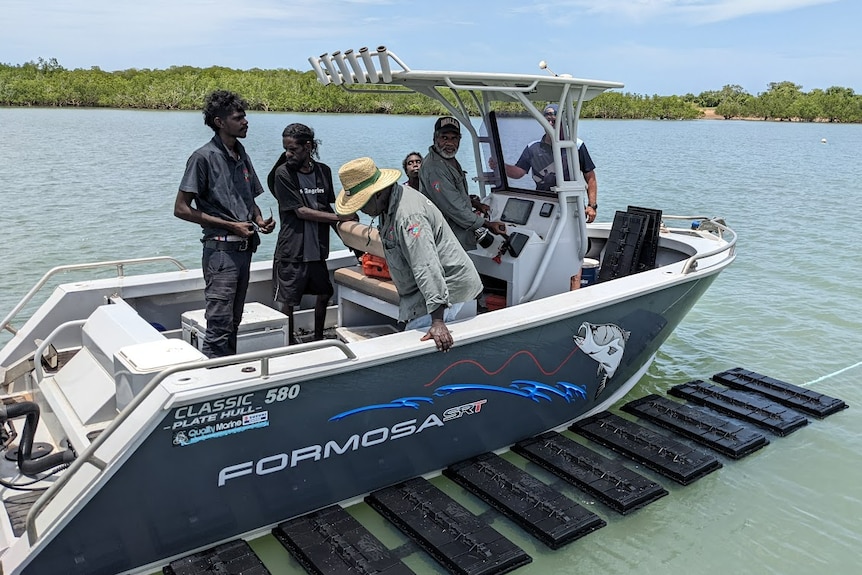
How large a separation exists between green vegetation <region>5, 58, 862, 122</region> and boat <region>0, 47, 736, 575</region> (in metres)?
40.4

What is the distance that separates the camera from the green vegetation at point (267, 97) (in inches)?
2136

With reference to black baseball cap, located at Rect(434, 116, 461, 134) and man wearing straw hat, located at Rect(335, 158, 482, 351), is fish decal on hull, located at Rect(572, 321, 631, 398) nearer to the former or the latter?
man wearing straw hat, located at Rect(335, 158, 482, 351)

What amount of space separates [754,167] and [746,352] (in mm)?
22567

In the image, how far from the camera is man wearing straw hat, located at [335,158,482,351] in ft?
11.6

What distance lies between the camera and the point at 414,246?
3.58 m

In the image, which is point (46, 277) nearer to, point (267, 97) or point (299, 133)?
point (299, 133)

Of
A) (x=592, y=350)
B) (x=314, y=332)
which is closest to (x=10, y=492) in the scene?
(x=314, y=332)

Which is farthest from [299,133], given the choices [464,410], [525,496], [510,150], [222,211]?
[525,496]

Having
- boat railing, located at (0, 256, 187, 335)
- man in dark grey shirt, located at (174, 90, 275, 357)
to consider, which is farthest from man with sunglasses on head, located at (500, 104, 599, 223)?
boat railing, located at (0, 256, 187, 335)

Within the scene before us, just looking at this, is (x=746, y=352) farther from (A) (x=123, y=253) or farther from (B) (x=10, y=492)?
(A) (x=123, y=253)

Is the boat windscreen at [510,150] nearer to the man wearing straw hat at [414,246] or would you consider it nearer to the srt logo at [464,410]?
the man wearing straw hat at [414,246]

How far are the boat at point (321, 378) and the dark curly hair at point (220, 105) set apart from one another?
0.72m

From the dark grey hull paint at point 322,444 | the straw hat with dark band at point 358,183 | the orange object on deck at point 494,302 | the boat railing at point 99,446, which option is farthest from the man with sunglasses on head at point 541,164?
the boat railing at point 99,446

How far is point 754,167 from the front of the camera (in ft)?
88.6
